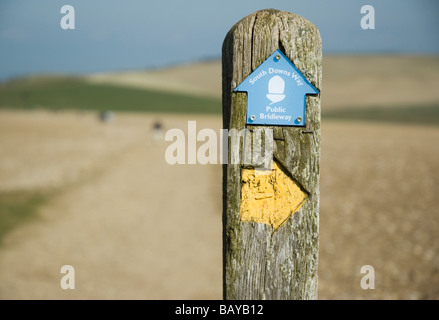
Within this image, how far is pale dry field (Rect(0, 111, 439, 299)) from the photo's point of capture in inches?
246

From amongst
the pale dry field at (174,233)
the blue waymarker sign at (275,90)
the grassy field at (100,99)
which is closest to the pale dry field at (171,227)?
the pale dry field at (174,233)

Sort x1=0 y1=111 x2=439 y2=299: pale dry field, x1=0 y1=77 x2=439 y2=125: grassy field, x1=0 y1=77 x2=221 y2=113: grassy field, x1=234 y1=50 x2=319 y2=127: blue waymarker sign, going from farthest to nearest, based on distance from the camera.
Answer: x1=0 y1=77 x2=221 y2=113: grassy field < x1=0 y1=77 x2=439 y2=125: grassy field < x1=0 y1=111 x2=439 y2=299: pale dry field < x1=234 y1=50 x2=319 y2=127: blue waymarker sign

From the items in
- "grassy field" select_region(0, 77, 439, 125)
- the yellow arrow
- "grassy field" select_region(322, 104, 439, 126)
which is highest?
"grassy field" select_region(0, 77, 439, 125)

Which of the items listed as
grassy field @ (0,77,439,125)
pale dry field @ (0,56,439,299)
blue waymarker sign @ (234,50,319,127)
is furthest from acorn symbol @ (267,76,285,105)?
grassy field @ (0,77,439,125)

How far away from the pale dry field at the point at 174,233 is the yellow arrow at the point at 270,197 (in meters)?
4.26

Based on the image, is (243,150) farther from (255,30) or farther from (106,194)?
(106,194)

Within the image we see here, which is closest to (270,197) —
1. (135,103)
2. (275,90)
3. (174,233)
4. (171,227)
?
(275,90)

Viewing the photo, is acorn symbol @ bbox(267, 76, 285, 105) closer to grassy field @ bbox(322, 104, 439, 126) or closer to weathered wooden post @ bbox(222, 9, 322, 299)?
weathered wooden post @ bbox(222, 9, 322, 299)

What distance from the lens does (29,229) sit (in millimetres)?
8859

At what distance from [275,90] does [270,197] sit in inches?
21.8

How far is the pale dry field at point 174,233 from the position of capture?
625 cm

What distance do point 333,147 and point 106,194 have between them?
16318 mm

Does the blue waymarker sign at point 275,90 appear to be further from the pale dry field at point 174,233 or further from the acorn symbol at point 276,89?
the pale dry field at point 174,233
